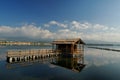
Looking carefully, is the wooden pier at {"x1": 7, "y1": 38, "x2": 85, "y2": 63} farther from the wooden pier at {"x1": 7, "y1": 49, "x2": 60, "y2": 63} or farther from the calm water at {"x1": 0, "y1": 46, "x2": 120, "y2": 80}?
the calm water at {"x1": 0, "y1": 46, "x2": 120, "y2": 80}

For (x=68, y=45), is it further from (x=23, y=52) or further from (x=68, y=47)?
(x=23, y=52)

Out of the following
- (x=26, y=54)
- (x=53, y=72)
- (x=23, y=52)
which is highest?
(x=23, y=52)

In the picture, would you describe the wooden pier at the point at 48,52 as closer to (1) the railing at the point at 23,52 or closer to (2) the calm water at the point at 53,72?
(1) the railing at the point at 23,52

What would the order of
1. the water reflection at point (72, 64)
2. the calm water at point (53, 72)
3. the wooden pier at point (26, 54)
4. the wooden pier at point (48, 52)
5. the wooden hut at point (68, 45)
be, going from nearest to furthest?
the calm water at point (53, 72)
the water reflection at point (72, 64)
the wooden pier at point (26, 54)
the wooden pier at point (48, 52)
the wooden hut at point (68, 45)

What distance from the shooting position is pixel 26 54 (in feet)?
133

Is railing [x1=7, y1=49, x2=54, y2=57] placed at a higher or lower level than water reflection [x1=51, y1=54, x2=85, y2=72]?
higher

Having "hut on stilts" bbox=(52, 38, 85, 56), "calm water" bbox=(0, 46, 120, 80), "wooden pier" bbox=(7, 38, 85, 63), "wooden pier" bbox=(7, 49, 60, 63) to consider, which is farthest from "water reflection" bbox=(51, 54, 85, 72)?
"hut on stilts" bbox=(52, 38, 85, 56)

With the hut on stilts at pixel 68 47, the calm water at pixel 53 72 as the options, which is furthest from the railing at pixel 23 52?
the calm water at pixel 53 72

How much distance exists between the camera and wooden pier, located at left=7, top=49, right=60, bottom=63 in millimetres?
36612

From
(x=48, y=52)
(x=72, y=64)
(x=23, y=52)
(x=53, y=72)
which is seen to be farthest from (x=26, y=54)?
(x=53, y=72)

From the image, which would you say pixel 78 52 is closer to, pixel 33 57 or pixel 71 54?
pixel 71 54

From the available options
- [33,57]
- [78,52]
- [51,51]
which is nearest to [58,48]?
[51,51]

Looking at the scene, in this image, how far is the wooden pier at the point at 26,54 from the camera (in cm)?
3661

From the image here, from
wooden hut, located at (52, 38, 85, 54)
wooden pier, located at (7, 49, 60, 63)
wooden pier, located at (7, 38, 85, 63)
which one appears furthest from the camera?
wooden hut, located at (52, 38, 85, 54)
